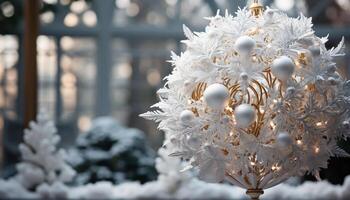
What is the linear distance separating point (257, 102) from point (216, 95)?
0.23 meters

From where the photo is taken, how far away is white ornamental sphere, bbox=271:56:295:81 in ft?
8.05

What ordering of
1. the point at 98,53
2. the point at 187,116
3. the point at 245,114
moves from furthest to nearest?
the point at 98,53, the point at 187,116, the point at 245,114

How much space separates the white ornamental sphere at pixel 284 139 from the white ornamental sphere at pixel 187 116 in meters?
0.34

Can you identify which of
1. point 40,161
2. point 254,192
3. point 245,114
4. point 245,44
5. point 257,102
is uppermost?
Result: point 40,161

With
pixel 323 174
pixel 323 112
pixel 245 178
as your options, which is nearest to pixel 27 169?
pixel 323 174

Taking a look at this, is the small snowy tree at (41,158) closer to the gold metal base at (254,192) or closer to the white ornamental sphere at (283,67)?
the gold metal base at (254,192)

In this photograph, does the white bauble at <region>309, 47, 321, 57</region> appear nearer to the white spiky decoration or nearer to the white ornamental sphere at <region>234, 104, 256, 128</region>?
the white spiky decoration

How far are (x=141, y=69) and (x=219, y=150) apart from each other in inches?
198

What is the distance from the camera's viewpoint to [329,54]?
8.86 ft

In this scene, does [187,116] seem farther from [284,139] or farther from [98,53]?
[98,53]

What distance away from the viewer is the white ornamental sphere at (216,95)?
7.96ft

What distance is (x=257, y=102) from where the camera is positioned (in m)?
2.58

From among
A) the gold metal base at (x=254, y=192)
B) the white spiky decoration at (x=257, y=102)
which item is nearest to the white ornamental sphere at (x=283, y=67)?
the white spiky decoration at (x=257, y=102)

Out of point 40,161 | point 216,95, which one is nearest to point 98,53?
point 40,161
